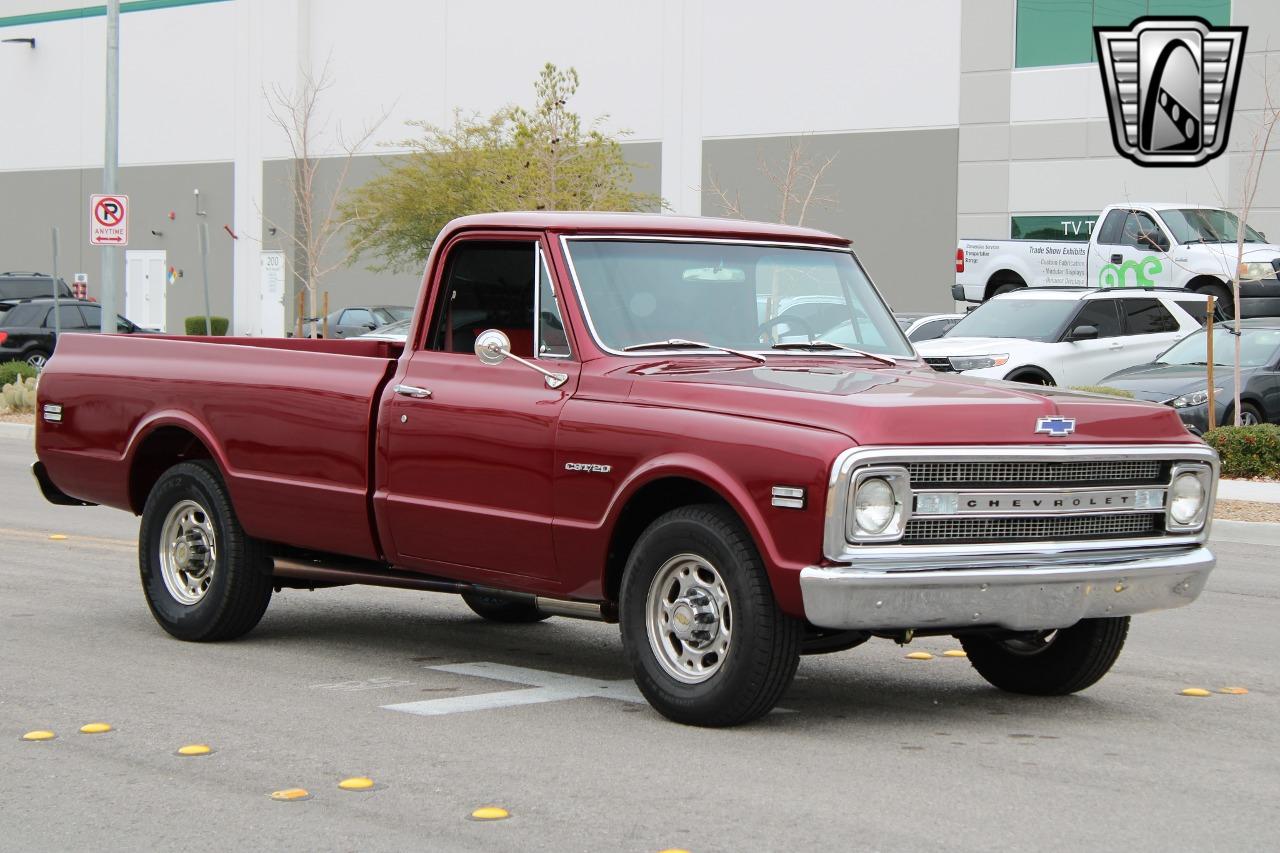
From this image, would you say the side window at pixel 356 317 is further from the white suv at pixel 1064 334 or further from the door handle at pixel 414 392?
the door handle at pixel 414 392

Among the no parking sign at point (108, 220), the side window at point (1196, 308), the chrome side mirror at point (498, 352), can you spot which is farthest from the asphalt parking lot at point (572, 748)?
the no parking sign at point (108, 220)

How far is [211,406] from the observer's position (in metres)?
8.96

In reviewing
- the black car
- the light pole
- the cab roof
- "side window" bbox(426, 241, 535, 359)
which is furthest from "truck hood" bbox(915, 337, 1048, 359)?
the black car

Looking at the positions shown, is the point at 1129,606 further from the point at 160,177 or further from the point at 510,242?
the point at 160,177

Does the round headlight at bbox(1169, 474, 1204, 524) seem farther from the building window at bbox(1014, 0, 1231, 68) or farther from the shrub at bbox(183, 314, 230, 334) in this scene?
the shrub at bbox(183, 314, 230, 334)

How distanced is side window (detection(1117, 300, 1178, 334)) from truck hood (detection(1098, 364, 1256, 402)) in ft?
7.53

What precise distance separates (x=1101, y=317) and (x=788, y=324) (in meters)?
15.5

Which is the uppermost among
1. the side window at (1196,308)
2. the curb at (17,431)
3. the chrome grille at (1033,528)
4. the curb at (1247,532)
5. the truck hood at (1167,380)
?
the side window at (1196,308)

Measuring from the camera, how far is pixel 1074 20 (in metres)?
39.8

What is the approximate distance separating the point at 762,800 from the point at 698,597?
1202 millimetres

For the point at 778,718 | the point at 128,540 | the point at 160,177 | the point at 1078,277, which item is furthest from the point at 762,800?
the point at 160,177

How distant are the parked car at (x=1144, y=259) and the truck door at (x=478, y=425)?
2060 centimetres

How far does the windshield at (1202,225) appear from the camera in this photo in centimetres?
2877

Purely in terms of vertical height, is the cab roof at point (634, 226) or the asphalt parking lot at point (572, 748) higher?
the cab roof at point (634, 226)
